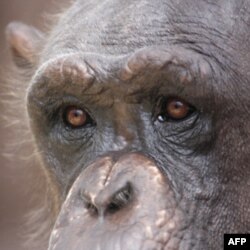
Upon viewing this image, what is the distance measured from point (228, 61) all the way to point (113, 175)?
0.70 m

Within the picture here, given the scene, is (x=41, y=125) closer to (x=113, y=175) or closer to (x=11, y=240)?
(x=113, y=175)

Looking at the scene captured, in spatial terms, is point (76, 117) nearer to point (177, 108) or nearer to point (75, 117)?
point (75, 117)

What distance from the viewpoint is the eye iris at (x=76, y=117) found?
16.4 feet

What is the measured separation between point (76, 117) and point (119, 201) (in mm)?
682

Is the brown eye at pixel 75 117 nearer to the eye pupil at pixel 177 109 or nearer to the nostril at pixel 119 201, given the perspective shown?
the eye pupil at pixel 177 109

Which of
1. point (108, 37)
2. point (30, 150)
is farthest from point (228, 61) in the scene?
point (30, 150)

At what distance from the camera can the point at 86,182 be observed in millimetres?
4625

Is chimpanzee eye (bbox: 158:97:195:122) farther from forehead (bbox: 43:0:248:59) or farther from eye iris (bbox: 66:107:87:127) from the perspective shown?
eye iris (bbox: 66:107:87:127)

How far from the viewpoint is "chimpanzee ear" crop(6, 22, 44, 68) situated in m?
5.96

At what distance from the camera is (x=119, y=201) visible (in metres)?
4.48

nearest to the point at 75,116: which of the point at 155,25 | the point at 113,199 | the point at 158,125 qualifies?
the point at 158,125

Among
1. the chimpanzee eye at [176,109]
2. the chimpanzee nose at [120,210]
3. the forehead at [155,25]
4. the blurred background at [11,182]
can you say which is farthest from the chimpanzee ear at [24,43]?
the blurred background at [11,182]

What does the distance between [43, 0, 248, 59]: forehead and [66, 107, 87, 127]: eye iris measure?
0.27 metres

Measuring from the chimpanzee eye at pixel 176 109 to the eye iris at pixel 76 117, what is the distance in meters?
0.42
